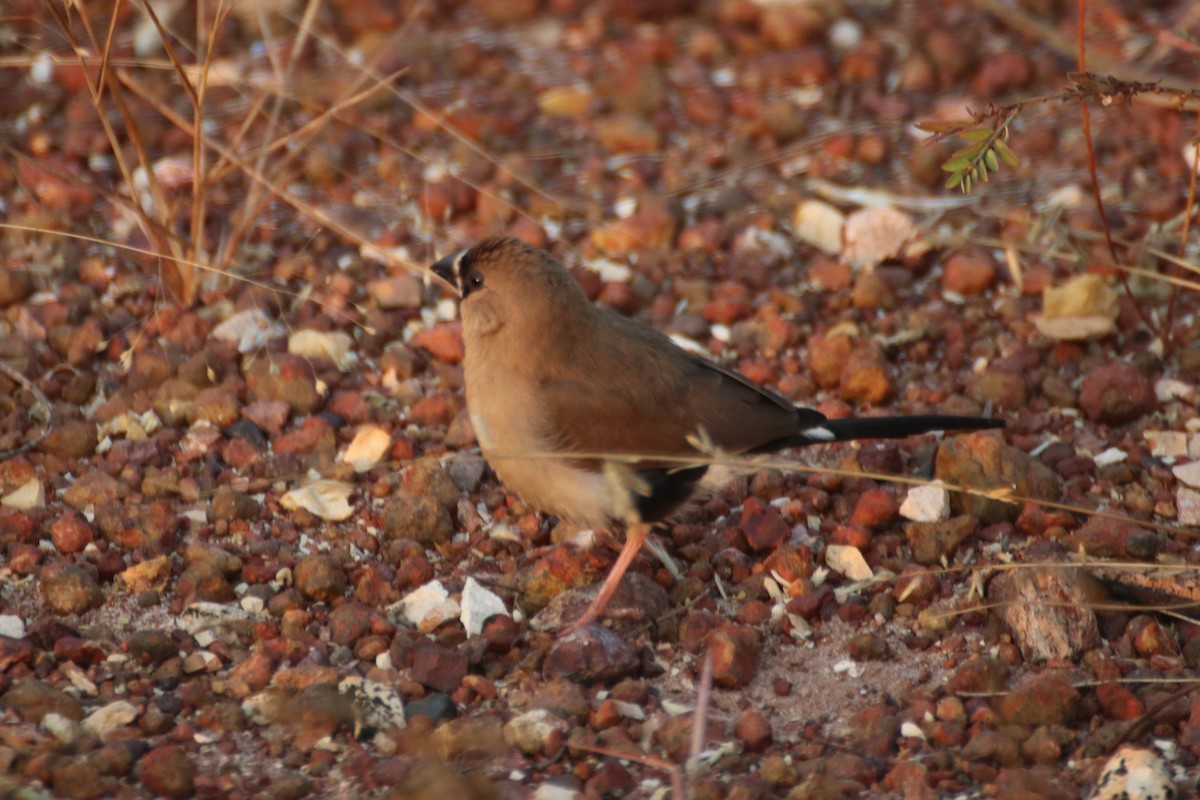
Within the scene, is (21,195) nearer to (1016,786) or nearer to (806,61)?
(806,61)

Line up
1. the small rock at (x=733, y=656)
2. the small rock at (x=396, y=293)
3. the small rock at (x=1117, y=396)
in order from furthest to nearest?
the small rock at (x=396, y=293), the small rock at (x=1117, y=396), the small rock at (x=733, y=656)

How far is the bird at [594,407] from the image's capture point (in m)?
3.80

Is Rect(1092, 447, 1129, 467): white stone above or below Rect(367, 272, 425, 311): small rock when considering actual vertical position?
below

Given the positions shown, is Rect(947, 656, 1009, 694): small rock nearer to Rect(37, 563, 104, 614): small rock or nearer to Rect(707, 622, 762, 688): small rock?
Rect(707, 622, 762, 688): small rock

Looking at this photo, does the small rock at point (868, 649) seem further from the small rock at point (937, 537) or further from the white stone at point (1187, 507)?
the white stone at point (1187, 507)

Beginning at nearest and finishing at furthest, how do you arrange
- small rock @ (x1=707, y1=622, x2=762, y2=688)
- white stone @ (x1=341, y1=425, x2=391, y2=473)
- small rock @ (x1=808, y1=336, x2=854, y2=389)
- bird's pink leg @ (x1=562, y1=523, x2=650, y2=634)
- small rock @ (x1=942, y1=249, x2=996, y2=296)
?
small rock @ (x1=707, y1=622, x2=762, y2=688) < bird's pink leg @ (x1=562, y1=523, x2=650, y2=634) < white stone @ (x1=341, y1=425, x2=391, y2=473) < small rock @ (x1=808, y1=336, x2=854, y2=389) < small rock @ (x1=942, y1=249, x2=996, y2=296)

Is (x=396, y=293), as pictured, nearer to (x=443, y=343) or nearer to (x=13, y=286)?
(x=443, y=343)

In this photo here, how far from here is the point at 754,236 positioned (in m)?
5.39

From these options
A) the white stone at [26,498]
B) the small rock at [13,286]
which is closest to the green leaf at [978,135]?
the white stone at [26,498]

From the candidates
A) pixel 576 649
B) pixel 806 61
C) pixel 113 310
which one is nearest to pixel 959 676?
pixel 576 649

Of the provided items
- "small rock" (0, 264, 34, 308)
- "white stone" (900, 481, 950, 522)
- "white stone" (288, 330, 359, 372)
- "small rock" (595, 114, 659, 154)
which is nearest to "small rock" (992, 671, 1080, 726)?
"white stone" (900, 481, 950, 522)

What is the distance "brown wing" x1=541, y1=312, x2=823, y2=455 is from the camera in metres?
3.85

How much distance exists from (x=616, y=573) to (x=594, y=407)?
17.6 inches

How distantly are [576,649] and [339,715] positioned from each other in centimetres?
70
